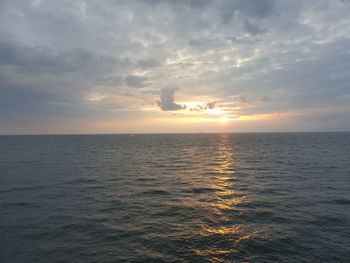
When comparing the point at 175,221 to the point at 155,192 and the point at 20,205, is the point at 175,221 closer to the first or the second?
the point at 155,192

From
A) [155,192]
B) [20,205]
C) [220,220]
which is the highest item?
[20,205]

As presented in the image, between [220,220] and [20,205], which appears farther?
[20,205]

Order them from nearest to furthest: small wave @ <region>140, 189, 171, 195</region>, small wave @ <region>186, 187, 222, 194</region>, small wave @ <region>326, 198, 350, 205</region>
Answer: small wave @ <region>326, 198, 350, 205</region> < small wave @ <region>140, 189, 171, 195</region> < small wave @ <region>186, 187, 222, 194</region>

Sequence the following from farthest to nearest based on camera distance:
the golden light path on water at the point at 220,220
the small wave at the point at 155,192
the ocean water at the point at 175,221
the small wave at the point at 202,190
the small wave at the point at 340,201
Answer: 1. the small wave at the point at 202,190
2. the small wave at the point at 155,192
3. the small wave at the point at 340,201
4. the golden light path on water at the point at 220,220
5. the ocean water at the point at 175,221

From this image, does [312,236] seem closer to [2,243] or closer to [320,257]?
[320,257]

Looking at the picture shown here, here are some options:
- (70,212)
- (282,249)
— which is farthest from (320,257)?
(70,212)

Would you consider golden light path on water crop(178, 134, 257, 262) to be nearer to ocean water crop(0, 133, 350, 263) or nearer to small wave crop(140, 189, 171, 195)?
ocean water crop(0, 133, 350, 263)

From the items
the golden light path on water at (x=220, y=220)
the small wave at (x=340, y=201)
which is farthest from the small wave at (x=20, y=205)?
the small wave at (x=340, y=201)

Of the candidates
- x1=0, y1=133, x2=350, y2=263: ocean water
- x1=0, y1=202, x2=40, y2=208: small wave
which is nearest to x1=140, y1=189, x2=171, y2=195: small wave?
x1=0, y1=133, x2=350, y2=263: ocean water

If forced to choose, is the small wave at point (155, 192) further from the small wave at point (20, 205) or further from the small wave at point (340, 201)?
the small wave at point (340, 201)

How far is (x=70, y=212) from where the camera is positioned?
2430cm

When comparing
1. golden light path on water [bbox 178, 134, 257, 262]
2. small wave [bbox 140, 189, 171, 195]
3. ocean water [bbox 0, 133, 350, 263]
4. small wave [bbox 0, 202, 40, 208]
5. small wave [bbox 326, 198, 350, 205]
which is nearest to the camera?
ocean water [bbox 0, 133, 350, 263]

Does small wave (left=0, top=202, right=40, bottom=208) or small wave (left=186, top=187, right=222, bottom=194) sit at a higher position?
small wave (left=0, top=202, right=40, bottom=208)

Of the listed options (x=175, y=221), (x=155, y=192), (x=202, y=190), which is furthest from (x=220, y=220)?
(x=155, y=192)
